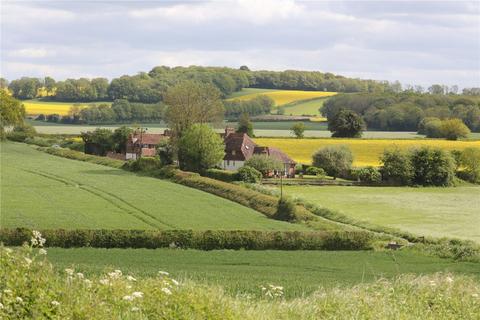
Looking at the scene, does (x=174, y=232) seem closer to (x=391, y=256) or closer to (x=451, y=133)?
(x=391, y=256)

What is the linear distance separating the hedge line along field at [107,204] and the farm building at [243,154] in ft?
39.5

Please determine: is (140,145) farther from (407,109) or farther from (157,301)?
(157,301)

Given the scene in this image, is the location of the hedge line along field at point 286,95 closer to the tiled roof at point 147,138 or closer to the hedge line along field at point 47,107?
the hedge line along field at point 47,107

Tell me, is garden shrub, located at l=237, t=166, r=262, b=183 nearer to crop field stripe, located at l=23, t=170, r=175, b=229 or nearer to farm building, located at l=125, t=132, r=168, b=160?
crop field stripe, located at l=23, t=170, r=175, b=229

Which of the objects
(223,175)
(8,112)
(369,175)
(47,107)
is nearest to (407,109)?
(369,175)

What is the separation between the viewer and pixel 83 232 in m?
33.2

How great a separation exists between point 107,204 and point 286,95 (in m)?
104

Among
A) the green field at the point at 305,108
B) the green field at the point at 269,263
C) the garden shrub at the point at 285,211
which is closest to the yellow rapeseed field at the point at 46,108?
the green field at the point at 305,108

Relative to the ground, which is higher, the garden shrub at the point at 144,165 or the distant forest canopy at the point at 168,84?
the distant forest canopy at the point at 168,84

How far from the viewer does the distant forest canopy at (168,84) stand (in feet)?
460

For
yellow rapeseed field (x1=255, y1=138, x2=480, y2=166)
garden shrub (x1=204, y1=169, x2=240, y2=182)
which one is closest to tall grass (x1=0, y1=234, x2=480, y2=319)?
garden shrub (x1=204, y1=169, x2=240, y2=182)

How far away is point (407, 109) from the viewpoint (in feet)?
359

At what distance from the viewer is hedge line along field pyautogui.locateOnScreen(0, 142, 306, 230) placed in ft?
133

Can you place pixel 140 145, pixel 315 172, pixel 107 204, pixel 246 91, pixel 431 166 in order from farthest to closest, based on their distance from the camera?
pixel 246 91 < pixel 140 145 < pixel 315 172 < pixel 431 166 < pixel 107 204
